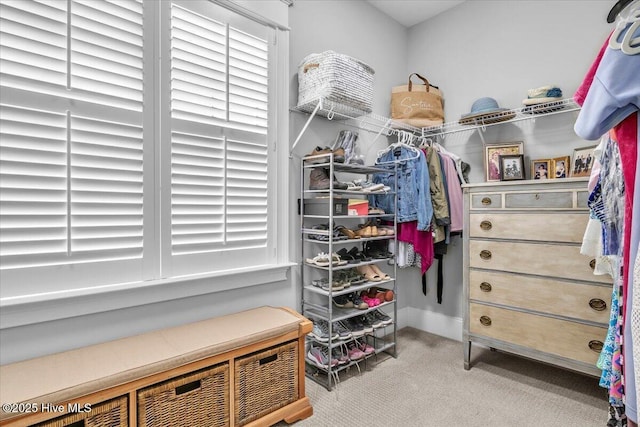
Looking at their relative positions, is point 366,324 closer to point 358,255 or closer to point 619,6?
point 358,255

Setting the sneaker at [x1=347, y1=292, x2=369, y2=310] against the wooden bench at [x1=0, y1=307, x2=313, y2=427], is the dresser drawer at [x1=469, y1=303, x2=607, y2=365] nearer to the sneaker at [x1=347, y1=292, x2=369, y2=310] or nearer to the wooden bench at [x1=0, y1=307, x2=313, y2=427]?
the sneaker at [x1=347, y1=292, x2=369, y2=310]

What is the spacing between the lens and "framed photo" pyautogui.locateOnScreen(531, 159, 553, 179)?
2.38 meters

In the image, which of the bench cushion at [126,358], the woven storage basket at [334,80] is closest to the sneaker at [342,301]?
the bench cushion at [126,358]

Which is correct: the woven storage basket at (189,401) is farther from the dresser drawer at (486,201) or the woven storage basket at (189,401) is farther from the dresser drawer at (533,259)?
the dresser drawer at (486,201)

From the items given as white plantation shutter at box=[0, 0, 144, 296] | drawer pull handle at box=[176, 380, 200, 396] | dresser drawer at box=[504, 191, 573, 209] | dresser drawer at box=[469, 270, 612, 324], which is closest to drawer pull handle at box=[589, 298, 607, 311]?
dresser drawer at box=[469, 270, 612, 324]

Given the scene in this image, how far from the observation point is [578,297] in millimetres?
1894

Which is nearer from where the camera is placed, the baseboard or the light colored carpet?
the light colored carpet

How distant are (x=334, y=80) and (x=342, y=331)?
1.65 meters

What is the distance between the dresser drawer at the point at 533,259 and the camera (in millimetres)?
1896

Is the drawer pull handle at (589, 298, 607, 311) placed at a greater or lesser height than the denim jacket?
lesser

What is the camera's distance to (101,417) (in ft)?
3.91

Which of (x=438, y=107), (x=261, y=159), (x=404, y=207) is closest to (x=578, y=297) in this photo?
(x=404, y=207)

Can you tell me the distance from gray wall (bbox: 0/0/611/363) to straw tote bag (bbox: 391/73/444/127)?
146 mm

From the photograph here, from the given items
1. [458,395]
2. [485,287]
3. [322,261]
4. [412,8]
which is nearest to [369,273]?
[322,261]
